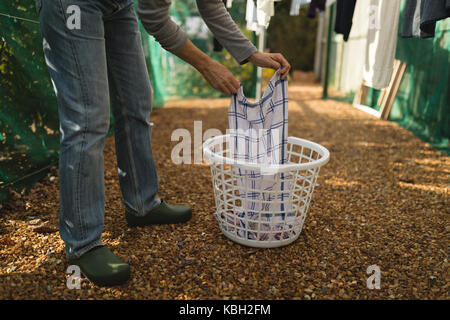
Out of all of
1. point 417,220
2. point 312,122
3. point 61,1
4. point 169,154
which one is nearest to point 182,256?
point 61,1

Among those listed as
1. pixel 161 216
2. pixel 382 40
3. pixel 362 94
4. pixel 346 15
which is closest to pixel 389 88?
pixel 362 94

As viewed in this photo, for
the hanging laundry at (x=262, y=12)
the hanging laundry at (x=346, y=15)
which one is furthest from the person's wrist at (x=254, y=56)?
the hanging laundry at (x=346, y=15)

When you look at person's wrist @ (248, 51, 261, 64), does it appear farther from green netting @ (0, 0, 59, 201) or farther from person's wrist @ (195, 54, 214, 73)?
green netting @ (0, 0, 59, 201)

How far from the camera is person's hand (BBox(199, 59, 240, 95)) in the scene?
1.18 m

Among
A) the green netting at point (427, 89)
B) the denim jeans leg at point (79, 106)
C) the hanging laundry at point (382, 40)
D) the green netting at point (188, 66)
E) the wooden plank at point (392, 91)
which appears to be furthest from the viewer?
the green netting at point (188, 66)

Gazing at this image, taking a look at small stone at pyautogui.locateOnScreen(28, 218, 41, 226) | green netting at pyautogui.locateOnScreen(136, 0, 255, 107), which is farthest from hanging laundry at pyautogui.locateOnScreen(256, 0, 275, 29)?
small stone at pyautogui.locateOnScreen(28, 218, 41, 226)

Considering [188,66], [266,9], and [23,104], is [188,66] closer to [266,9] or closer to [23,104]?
[266,9]

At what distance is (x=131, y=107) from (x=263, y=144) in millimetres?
536

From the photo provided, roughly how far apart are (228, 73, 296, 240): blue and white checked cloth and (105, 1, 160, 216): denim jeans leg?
359 mm

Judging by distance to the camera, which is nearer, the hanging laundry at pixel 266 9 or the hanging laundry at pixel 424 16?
the hanging laundry at pixel 424 16

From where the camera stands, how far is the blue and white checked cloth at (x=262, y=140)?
1280 millimetres

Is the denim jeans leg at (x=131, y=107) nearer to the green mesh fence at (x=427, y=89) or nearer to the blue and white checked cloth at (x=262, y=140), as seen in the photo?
the blue and white checked cloth at (x=262, y=140)

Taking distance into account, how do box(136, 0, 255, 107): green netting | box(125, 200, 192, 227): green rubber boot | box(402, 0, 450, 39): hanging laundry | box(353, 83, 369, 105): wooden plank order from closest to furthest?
box(125, 200, 192, 227): green rubber boot → box(402, 0, 450, 39): hanging laundry → box(353, 83, 369, 105): wooden plank → box(136, 0, 255, 107): green netting

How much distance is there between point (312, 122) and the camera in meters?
3.77
